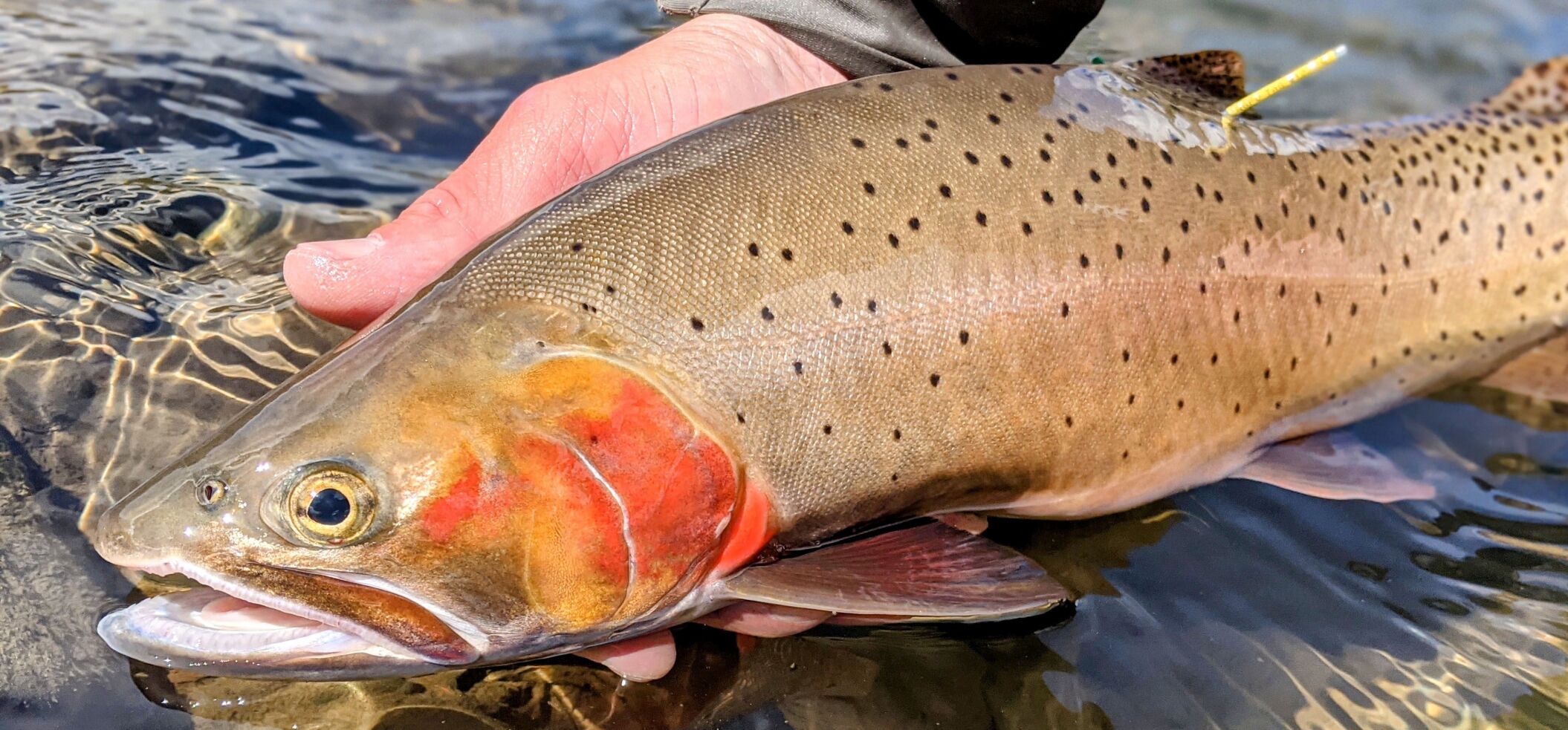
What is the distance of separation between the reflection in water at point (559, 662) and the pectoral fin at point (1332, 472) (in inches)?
3.0

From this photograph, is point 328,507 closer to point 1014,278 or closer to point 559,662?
point 559,662

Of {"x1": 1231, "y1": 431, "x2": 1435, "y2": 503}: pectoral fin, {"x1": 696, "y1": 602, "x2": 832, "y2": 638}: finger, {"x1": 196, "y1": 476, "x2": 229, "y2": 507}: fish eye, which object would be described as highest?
{"x1": 1231, "y1": 431, "x2": 1435, "y2": 503}: pectoral fin

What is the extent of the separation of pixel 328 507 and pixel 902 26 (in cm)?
290

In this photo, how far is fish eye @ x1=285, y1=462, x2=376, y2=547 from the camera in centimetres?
206

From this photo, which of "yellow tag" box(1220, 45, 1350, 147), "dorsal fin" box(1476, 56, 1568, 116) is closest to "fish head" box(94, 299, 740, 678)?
"yellow tag" box(1220, 45, 1350, 147)

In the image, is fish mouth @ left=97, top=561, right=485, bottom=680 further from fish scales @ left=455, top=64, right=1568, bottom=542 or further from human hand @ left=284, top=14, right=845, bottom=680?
fish scales @ left=455, top=64, right=1568, bottom=542

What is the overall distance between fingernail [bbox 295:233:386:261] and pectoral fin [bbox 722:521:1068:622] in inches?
50.8

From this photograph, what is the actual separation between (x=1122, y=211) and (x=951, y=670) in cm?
137

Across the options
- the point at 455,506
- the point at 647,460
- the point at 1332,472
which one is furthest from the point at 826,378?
the point at 1332,472

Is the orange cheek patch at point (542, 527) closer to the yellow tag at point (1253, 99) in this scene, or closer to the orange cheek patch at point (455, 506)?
the orange cheek patch at point (455, 506)

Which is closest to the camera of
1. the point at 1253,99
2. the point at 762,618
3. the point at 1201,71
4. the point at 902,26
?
the point at 762,618

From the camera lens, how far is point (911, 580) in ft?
8.49

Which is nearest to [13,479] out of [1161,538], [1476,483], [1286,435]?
[1161,538]

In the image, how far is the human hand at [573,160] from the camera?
2.70m
